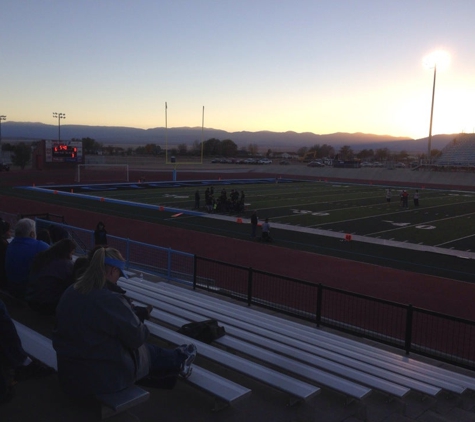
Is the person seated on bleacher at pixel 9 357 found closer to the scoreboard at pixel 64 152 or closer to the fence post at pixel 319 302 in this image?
the fence post at pixel 319 302

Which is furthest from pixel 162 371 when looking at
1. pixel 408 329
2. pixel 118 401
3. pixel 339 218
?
pixel 339 218

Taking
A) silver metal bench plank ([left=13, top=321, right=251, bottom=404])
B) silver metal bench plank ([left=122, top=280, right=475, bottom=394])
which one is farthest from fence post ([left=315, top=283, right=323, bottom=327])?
silver metal bench plank ([left=13, top=321, right=251, bottom=404])

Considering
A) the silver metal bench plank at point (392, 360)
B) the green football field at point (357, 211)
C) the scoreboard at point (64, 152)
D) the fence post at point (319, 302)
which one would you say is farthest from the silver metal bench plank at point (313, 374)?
the scoreboard at point (64, 152)

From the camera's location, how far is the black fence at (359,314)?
7879 millimetres

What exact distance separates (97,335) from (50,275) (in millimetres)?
1880

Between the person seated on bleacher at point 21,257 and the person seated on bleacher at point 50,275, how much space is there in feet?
2.08

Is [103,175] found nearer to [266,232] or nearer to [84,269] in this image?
[266,232]

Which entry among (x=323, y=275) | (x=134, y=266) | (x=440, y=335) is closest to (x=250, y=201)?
(x=323, y=275)

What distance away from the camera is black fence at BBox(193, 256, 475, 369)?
7.88 meters

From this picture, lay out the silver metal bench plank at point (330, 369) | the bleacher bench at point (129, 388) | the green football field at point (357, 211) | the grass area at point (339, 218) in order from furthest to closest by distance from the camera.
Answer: the green football field at point (357, 211)
the grass area at point (339, 218)
the silver metal bench plank at point (330, 369)
the bleacher bench at point (129, 388)

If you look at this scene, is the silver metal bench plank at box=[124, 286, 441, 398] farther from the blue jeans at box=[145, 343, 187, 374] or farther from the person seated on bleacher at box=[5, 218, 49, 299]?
the person seated on bleacher at box=[5, 218, 49, 299]

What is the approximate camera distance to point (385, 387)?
4.81 m

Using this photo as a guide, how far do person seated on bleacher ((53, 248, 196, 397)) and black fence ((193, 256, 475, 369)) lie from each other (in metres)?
5.13

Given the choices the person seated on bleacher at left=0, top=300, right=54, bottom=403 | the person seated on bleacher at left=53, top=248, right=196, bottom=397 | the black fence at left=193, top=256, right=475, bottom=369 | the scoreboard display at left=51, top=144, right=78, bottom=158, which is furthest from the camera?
the scoreboard display at left=51, top=144, right=78, bottom=158
